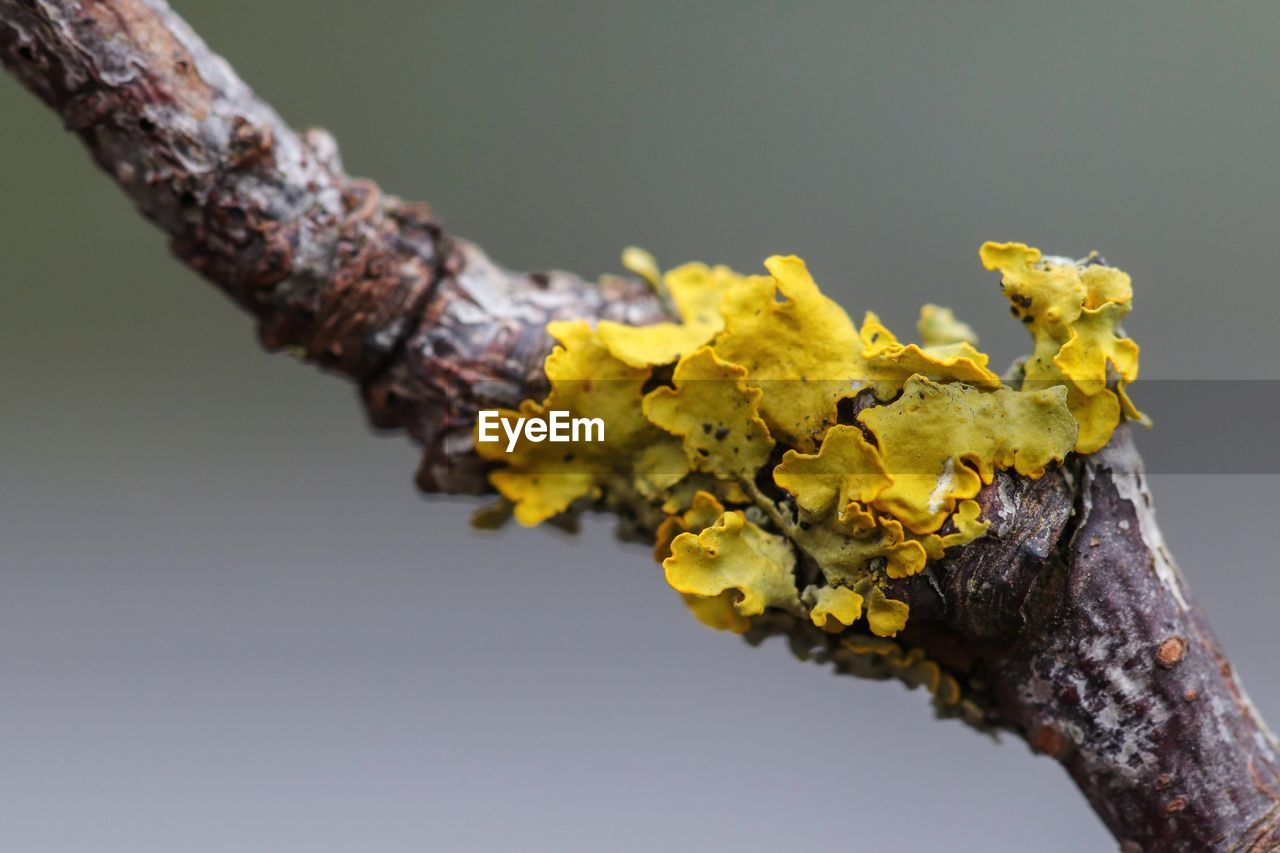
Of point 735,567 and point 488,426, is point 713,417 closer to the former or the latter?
point 735,567

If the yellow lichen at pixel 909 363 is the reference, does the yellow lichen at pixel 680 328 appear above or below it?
above

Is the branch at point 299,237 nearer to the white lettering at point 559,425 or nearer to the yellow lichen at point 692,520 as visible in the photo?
the white lettering at point 559,425

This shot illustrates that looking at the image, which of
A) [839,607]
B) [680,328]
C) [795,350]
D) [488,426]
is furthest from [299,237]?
[839,607]

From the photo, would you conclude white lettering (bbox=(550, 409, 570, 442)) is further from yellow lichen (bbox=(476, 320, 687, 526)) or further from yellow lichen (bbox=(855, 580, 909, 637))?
yellow lichen (bbox=(855, 580, 909, 637))

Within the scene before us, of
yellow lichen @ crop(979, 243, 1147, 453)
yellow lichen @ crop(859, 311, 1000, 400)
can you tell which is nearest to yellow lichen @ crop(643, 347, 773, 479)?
yellow lichen @ crop(859, 311, 1000, 400)

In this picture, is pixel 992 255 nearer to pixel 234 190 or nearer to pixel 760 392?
pixel 760 392

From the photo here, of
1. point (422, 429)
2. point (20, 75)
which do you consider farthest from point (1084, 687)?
point (20, 75)

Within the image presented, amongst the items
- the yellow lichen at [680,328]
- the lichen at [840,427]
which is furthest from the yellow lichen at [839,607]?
the yellow lichen at [680,328]
